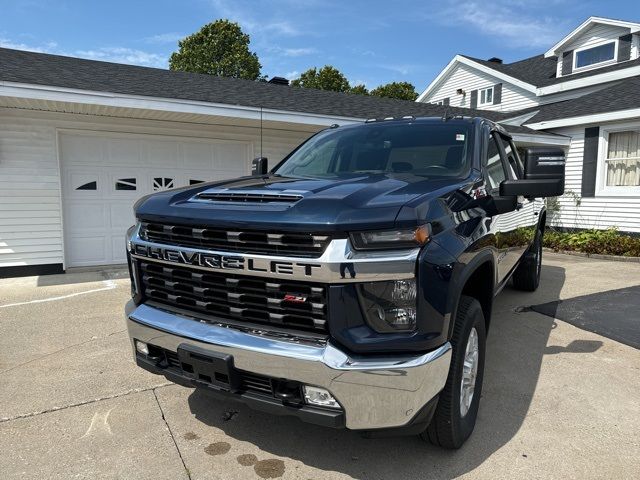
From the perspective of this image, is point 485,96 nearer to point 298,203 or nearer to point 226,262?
point 298,203

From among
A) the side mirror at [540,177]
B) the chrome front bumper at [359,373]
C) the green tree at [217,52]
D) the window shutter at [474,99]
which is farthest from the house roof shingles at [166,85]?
the green tree at [217,52]

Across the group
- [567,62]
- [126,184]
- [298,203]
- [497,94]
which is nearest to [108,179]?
[126,184]

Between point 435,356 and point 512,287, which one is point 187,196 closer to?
point 435,356

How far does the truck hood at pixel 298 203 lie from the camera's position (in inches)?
81.3

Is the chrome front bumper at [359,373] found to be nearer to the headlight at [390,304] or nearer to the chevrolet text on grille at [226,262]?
the headlight at [390,304]

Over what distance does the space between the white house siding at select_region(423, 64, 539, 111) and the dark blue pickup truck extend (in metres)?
20.1

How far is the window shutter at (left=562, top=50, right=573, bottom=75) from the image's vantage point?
1903cm

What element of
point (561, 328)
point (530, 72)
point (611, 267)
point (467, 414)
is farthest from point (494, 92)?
point (467, 414)

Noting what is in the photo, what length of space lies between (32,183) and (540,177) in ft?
25.1

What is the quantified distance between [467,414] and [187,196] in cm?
202

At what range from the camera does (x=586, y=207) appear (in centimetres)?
1220

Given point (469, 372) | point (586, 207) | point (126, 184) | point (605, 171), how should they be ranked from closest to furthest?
point (469, 372)
point (126, 184)
point (605, 171)
point (586, 207)

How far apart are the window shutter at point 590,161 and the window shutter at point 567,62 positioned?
8721 millimetres

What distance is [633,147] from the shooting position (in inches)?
442
